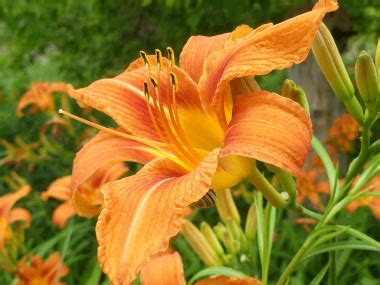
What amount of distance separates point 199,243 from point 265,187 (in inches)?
19.3

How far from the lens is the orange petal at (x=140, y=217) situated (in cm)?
68

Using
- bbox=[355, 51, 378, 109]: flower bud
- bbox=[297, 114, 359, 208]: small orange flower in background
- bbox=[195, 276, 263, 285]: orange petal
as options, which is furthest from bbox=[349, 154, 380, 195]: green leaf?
bbox=[297, 114, 359, 208]: small orange flower in background

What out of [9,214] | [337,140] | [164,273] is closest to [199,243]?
[164,273]

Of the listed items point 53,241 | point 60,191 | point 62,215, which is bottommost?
point 53,241

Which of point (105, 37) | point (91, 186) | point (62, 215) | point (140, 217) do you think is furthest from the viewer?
point (105, 37)

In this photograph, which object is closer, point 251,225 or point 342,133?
point 251,225

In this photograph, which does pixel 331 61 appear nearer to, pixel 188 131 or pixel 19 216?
pixel 188 131

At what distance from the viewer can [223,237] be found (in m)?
1.42

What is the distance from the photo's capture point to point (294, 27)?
745 mm

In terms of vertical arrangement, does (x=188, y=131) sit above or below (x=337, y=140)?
above

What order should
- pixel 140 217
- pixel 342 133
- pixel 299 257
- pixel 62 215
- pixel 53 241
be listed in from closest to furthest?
1. pixel 140 217
2. pixel 299 257
3. pixel 62 215
4. pixel 53 241
5. pixel 342 133

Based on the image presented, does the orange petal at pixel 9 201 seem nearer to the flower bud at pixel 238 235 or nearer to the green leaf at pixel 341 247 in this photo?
the flower bud at pixel 238 235

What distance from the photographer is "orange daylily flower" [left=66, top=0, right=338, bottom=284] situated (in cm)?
71

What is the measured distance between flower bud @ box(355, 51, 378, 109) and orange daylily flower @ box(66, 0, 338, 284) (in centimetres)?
17
